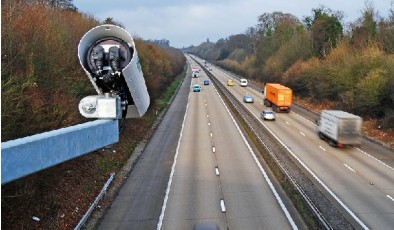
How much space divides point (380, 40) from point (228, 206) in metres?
47.4

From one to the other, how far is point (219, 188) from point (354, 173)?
9.18 m

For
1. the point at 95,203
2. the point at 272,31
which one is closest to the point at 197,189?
the point at 95,203

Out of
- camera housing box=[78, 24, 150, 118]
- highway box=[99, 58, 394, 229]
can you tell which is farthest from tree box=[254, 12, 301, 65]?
camera housing box=[78, 24, 150, 118]

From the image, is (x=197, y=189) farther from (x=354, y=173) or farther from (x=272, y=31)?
(x=272, y=31)

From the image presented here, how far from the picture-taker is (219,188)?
23359mm

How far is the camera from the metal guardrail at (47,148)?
11.3 feet

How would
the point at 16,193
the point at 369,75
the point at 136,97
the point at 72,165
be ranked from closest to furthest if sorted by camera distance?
1. the point at 136,97
2. the point at 16,193
3. the point at 72,165
4. the point at 369,75

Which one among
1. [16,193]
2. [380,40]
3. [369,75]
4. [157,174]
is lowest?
[157,174]

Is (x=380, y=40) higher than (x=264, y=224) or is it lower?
higher

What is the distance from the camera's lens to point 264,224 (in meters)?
18.0

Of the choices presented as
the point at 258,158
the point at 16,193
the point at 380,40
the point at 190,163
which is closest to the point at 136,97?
the point at 16,193

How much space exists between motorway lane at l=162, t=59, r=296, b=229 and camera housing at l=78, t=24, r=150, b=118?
12.0 m

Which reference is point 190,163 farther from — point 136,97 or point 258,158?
point 136,97

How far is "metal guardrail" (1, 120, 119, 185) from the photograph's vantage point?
3.44m
